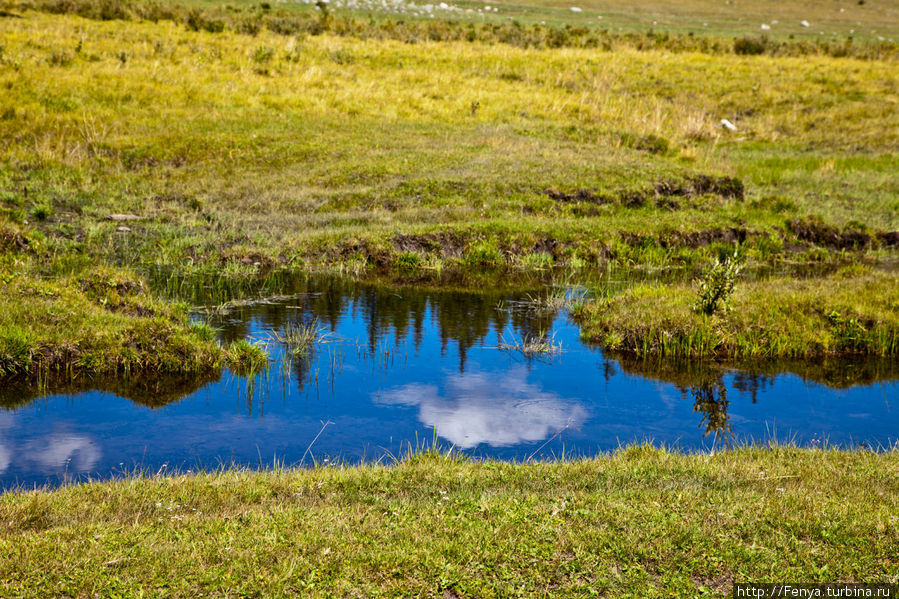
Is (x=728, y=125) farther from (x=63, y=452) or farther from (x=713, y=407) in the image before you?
(x=63, y=452)

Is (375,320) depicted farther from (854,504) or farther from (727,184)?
(727,184)

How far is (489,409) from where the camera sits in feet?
36.4

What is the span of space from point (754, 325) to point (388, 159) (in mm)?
14794

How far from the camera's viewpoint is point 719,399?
11.8 meters

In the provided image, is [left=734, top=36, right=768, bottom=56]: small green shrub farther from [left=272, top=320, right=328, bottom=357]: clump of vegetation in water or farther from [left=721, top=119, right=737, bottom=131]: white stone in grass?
[left=272, top=320, right=328, bottom=357]: clump of vegetation in water

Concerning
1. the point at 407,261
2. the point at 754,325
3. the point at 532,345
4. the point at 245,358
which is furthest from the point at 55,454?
the point at 754,325

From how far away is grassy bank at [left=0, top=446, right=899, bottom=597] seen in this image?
18.2ft

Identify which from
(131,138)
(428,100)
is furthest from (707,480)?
(428,100)

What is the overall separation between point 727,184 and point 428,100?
13.8 m

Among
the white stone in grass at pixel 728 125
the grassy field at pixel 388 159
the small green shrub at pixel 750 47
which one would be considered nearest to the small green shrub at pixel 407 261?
the grassy field at pixel 388 159

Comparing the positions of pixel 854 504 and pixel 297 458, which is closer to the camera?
pixel 854 504

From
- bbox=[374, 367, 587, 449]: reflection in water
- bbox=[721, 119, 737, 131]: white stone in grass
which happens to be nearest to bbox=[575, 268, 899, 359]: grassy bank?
bbox=[374, 367, 587, 449]: reflection in water

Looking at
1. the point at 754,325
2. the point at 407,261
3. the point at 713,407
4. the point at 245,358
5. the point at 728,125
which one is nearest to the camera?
the point at 713,407

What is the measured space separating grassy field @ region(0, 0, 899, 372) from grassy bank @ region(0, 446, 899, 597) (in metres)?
5.78
